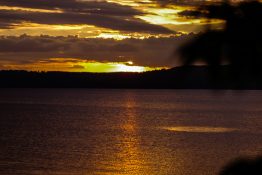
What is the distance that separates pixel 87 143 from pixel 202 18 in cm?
7713

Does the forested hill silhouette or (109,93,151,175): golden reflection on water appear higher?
the forested hill silhouette

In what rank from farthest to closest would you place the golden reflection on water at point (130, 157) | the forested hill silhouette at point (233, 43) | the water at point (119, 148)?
the water at point (119, 148), the golden reflection on water at point (130, 157), the forested hill silhouette at point (233, 43)

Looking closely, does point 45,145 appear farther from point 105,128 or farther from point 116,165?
point 105,128

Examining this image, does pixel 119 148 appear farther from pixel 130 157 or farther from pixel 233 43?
pixel 233 43

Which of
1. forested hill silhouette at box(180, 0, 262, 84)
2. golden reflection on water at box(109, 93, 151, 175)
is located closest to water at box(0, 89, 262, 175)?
golden reflection on water at box(109, 93, 151, 175)

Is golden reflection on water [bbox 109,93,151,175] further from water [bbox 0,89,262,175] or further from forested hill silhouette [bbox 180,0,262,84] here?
forested hill silhouette [bbox 180,0,262,84]

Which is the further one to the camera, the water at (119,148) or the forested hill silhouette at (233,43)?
the water at (119,148)

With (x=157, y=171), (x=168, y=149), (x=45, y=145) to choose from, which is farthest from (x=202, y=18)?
(x=45, y=145)

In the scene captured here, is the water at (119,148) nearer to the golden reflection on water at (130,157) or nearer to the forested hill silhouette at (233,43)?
the golden reflection on water at (130,157)

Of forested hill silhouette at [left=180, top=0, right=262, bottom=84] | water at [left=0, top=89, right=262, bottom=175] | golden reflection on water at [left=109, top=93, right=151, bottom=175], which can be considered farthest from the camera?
water at [left=0, top=89, right=262, bottom=175]

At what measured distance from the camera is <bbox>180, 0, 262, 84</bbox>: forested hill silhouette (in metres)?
1.86

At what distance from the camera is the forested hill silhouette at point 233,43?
186 cm

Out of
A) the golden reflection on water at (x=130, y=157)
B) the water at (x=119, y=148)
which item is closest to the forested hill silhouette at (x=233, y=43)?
the water at (x=119, y=148)

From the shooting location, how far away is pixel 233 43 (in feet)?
6.23
